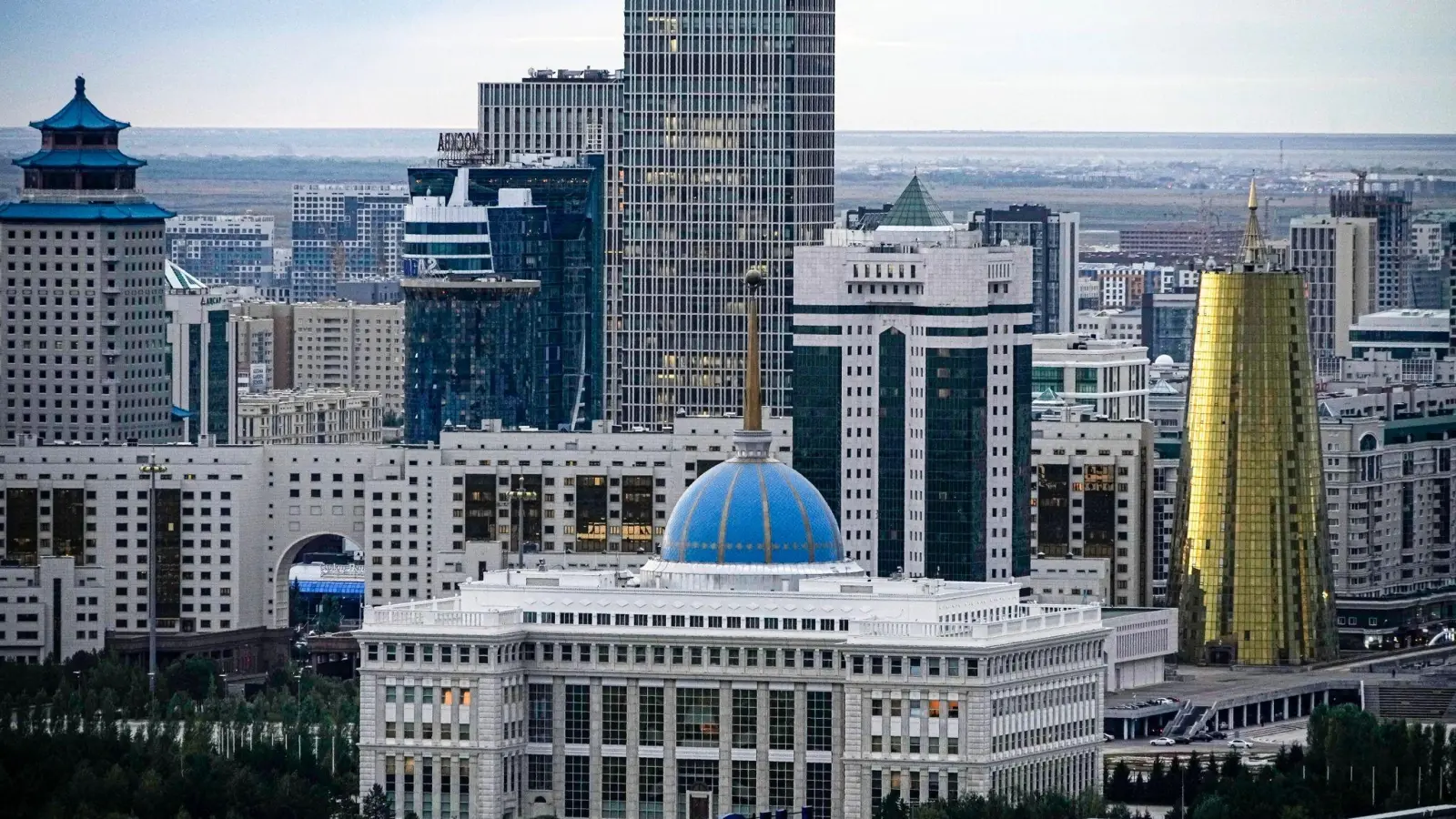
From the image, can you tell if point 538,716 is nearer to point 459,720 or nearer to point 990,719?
point 459,720

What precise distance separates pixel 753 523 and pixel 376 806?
1601cm

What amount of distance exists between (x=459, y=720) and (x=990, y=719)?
54.3ft

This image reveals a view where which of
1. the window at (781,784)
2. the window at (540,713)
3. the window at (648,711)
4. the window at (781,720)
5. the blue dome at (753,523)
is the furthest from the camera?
the blue dome at (753,523)

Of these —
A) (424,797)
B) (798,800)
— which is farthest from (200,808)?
(798,800)

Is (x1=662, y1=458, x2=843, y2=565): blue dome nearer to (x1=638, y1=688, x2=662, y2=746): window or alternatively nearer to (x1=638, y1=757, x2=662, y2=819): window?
(x1=638, y1=688, x2=662, y2=746): window

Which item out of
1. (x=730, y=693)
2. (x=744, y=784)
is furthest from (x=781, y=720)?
(x=744, y=784)

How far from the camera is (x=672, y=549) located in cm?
19038

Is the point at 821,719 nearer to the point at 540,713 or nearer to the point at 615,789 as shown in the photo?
the point at 615,789

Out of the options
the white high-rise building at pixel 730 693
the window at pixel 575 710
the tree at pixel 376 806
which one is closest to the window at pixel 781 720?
the white high-rise building at pixel 730 693

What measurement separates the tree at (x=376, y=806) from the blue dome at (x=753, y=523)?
530 inches

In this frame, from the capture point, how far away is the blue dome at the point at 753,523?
18875 cm

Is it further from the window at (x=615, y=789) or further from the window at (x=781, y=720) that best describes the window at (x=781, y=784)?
the window at (x=615, y=789)

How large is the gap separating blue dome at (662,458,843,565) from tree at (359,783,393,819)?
44.2 ft

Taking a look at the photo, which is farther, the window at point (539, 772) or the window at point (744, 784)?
the window at point (539, 772)
